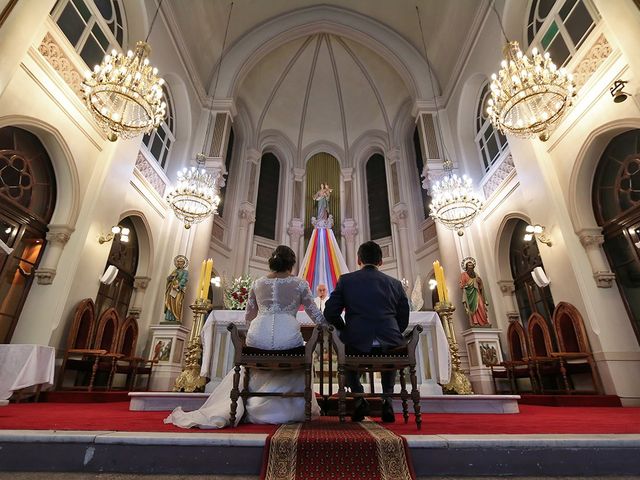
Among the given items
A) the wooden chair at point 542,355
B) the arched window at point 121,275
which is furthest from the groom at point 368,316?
the arched window at point 121,275

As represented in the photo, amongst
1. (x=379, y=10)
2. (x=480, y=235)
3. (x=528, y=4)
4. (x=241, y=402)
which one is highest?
(x=379, y=10)

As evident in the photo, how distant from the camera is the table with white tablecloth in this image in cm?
416

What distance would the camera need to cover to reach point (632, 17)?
3910 mm

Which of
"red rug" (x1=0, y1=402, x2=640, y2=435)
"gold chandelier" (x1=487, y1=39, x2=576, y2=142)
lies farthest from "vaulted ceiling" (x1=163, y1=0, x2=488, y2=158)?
"red rug" (x1=0, y1=402, x2=640, y2=435)

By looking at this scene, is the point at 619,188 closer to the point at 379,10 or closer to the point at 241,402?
the point at 241,402

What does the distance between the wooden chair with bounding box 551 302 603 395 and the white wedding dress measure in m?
4.28

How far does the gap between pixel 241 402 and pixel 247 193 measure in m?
9.74

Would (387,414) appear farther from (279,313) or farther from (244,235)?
(244,235)

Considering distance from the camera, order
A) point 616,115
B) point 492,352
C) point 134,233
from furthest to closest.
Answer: point 134,233, point 492,352, point 616,115

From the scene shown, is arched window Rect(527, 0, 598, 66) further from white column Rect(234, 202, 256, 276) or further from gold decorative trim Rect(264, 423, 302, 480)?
white column Rect(234, 202, 256, 276)

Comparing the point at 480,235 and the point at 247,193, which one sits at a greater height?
the point at 247,193

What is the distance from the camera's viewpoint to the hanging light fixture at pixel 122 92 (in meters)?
4.43

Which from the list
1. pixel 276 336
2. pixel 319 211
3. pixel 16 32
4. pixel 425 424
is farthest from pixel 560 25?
pixel 16 32

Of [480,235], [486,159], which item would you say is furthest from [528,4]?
[480,235]
